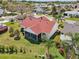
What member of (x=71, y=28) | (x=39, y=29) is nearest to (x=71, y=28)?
(x=71, y=28)

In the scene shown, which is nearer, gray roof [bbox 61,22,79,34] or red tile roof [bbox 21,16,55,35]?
gray roof [bbox 61,22,79,34]

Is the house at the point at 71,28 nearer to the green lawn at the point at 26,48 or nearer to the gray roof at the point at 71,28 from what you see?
the gray roof at the point at 71,28

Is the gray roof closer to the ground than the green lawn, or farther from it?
farther from it

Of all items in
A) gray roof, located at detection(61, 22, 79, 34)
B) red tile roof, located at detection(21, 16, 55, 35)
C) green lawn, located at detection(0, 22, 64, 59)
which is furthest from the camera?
red tile roof, located at detection(21, 16, 55, 35)

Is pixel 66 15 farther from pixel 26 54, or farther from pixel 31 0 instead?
pixel 31 0

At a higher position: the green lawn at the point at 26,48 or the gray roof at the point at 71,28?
the gray roof at the point at 71,28

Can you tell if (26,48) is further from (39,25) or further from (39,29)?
(39,25)

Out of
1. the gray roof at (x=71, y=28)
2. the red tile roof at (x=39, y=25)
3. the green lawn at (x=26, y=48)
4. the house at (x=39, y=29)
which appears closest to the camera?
the green lawn at (x=26, y=48)

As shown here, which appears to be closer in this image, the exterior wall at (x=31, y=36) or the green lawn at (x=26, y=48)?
the green lawn at (x=26, y=48)

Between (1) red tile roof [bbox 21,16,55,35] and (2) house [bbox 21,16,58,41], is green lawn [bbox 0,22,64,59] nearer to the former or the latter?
(2) house [bbox 21,16,58,41]

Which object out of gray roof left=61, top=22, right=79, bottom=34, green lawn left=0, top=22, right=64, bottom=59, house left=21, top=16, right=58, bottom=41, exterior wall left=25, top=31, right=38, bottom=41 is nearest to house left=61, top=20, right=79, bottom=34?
gray roof left=61, top=22, right=79, bottom=34

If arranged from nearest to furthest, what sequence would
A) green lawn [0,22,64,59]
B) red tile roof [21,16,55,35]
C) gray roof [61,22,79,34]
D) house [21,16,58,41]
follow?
green lawn [0,22,64,59] → house [21,16,58,41] → gray roof [61,22,79,34] → red tile roof [21,16,55,35]

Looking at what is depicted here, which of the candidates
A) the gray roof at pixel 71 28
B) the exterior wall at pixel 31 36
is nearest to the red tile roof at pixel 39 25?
the exterior wall at pixel 31 36
